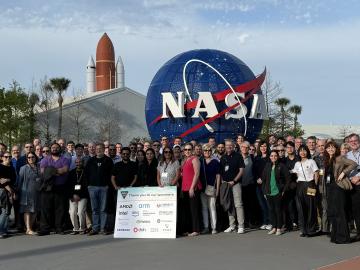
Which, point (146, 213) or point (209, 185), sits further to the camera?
point (209, 185)

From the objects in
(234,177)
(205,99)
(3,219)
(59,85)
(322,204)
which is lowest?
(3,219)

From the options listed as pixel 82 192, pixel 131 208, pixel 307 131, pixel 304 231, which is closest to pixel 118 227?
pixel 131 208

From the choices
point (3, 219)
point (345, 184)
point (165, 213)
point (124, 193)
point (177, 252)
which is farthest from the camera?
point (3, 219)

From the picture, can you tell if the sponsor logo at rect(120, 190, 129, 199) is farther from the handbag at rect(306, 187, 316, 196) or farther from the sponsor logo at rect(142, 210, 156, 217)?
the handbag at rect(306, 187, 316, 196)

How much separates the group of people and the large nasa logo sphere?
330 inches

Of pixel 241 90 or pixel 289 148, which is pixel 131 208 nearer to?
pixel 289 148

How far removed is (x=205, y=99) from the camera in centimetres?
2058

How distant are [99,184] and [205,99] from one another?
9.73 m

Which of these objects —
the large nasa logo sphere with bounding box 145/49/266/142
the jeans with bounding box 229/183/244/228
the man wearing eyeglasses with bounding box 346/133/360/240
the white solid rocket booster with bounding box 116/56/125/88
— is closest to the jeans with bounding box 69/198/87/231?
the jeans with bounding box 229/183/244/228

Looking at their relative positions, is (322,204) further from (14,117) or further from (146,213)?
(14,117)

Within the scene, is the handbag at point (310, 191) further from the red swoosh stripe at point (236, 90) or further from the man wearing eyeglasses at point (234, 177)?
the red swoosh stripe at point (236, 90)

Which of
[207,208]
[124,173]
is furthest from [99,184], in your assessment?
[207,208]

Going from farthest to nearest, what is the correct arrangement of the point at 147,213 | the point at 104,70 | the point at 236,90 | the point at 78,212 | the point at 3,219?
the point at 104,70 < the point at 236,90 < the point at 78,212 < the point at 3,219 < the point at 147,213

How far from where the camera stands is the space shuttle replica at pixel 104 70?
74.1 m
